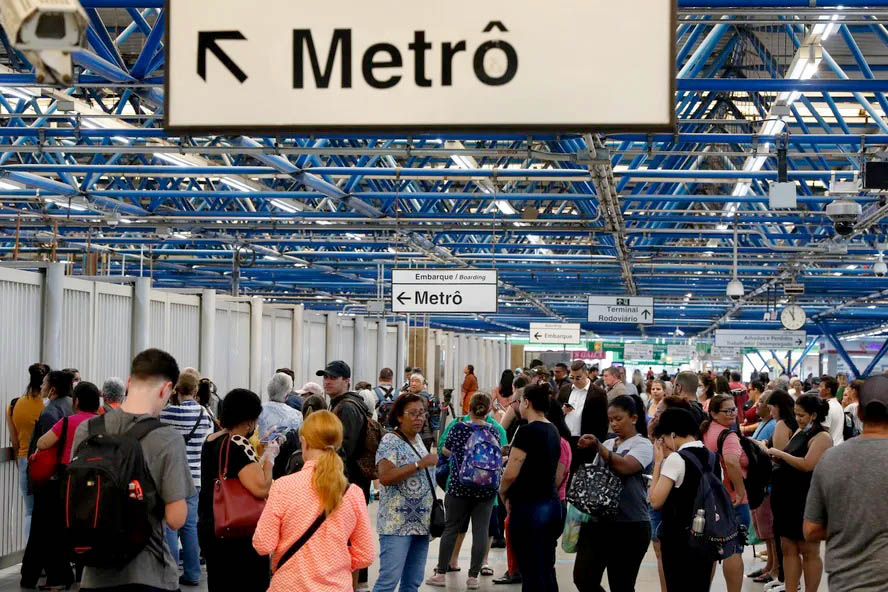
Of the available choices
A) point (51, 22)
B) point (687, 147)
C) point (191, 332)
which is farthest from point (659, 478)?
point (687, 147)

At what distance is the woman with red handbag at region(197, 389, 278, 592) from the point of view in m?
6.25

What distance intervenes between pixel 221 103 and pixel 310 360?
15.6 meters

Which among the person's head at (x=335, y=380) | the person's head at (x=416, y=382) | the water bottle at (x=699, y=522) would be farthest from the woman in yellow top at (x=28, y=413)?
the person's head at (x=416, y=382)

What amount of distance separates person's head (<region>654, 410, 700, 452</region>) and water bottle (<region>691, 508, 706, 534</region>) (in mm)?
457

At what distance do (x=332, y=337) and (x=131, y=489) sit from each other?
52.1 feet

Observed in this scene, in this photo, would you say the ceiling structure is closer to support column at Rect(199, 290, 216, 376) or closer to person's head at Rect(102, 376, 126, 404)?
support column at Rect(199, 290, 216, 376)

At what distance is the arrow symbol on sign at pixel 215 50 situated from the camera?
4031 mm

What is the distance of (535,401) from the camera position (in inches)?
322

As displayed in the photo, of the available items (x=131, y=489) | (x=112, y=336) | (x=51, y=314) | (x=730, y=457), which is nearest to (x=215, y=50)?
(x=131, y=489)

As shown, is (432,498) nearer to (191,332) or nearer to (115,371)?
(115,371)

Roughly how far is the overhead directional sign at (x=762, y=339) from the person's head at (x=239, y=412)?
3023 cm

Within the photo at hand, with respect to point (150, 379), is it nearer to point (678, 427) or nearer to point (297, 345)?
point (678, 427)

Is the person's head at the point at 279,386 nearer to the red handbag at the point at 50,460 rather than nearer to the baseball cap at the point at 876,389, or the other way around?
the red handbag at the point at 50,460

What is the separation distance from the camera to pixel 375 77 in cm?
398
